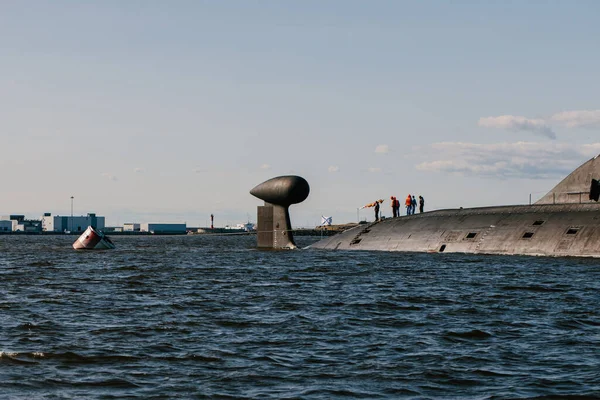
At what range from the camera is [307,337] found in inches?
642

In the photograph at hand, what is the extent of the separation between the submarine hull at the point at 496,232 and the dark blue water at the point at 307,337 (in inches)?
235

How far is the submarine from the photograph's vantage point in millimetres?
35344

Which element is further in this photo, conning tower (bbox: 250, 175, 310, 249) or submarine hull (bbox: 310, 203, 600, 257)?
conning tower (bbox: 250, 175, 310, 249)

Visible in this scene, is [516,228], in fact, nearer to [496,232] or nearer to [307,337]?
[496,232]

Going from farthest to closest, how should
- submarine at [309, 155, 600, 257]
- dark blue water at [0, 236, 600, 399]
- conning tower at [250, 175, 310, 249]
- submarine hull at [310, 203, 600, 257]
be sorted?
conning tower at [250, 175, 310, 249] → submarine at [309, 155, 600, 257] → submarine hull at [310, 203, 600, 257] → dark blue water at [0, 236, 600, 399]

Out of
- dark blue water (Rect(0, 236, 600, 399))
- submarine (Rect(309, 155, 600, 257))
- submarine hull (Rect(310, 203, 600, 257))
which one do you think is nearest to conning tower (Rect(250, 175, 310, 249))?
submarine hull (Rect(310, 203, 600, 257))

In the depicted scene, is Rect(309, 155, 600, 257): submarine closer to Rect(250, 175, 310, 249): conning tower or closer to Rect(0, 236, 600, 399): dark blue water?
Rect(250, 175, 310, 249): conning tower

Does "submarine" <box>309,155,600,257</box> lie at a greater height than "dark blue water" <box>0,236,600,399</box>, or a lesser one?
greater

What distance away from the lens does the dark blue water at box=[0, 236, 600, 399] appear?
486 inches

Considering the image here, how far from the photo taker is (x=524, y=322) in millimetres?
17875

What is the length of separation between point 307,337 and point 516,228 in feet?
80.2

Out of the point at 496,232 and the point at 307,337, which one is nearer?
the point at 307,337

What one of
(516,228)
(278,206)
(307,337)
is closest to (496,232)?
(516,228)

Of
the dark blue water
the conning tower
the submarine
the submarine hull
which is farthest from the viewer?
the conning tower
